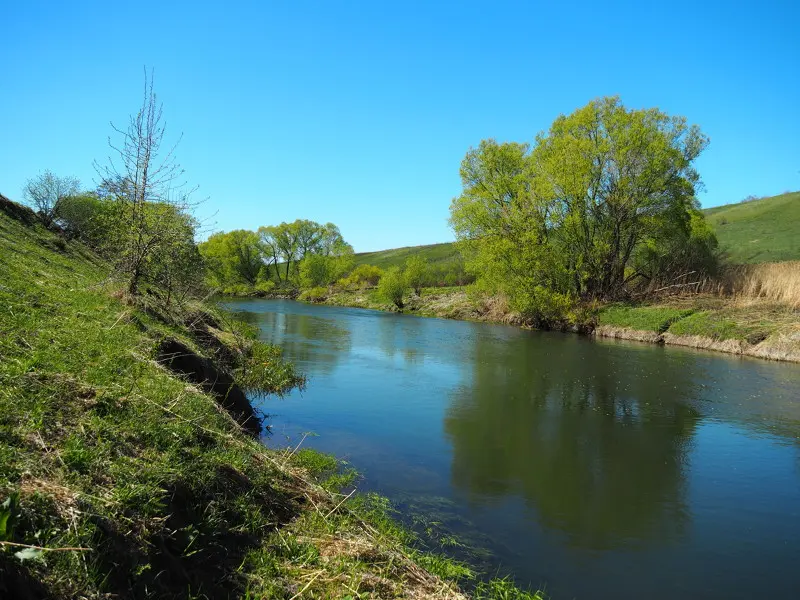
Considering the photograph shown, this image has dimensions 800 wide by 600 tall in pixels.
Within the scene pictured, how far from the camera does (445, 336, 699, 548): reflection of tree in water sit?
754 centimetres

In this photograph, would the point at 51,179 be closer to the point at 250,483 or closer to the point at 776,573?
the point at 250,483

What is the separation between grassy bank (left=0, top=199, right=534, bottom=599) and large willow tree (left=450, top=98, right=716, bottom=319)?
30.1m

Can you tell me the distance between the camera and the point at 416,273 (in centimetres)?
5638

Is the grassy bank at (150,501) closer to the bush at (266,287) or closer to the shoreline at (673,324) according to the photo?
the shoreline at (673,324)

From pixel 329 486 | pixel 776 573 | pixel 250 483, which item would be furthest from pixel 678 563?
pixel 250 483

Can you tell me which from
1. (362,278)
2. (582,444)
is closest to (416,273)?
(362,278)

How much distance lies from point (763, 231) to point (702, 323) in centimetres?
3738

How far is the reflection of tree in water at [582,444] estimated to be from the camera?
7539 mm

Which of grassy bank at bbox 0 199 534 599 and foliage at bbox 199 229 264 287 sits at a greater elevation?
foliage at bbox 199 229 264 287

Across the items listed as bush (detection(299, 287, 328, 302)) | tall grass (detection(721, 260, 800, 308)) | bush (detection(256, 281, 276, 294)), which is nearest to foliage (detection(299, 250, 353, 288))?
bush (detection(256, 281, 276, 294))

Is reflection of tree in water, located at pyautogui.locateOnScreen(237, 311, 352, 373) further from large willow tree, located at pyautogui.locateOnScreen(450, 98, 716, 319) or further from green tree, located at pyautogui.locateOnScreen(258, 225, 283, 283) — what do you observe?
green tree, located at pyautogui.locateOnScreen(258, 225, 283, 283)

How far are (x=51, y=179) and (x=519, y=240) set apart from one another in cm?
2819

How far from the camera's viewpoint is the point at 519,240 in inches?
1427

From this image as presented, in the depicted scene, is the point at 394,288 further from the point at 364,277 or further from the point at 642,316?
the point at 642,316
